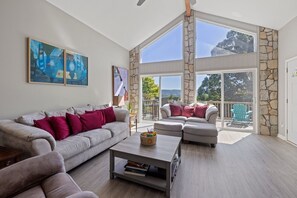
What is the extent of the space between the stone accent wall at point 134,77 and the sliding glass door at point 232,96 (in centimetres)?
230

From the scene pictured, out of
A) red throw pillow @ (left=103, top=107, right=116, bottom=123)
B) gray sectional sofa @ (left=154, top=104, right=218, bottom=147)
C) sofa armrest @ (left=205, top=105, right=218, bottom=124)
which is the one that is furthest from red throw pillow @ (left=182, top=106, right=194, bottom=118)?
red throw pillow @ (left=103, top=107, right=116, bottom=123)

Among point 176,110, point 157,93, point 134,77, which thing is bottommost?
point 176,110

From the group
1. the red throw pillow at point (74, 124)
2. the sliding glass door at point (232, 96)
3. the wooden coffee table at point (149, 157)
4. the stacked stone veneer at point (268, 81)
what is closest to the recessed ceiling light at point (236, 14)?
the stacked stone veneer at point (268, 81)

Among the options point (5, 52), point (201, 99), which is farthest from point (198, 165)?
point (5, 52)

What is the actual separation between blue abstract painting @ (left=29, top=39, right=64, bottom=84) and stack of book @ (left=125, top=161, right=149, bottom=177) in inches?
87.4

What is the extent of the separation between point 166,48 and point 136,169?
457 cm

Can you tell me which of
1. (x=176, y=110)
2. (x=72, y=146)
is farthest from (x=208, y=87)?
(x=72, y=146)

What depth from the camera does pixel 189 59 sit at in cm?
514

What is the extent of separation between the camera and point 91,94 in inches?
157

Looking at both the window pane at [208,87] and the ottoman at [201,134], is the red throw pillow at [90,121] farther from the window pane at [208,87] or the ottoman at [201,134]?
the window pane at [208,87]

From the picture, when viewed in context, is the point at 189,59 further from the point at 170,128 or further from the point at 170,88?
the point at 170,128

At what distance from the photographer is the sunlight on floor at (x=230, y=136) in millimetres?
3660

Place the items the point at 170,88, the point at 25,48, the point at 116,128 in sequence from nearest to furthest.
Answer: the point at 25,48, the point at 116,128, the point at 170,88

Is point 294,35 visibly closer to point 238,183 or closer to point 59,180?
point 238,183
